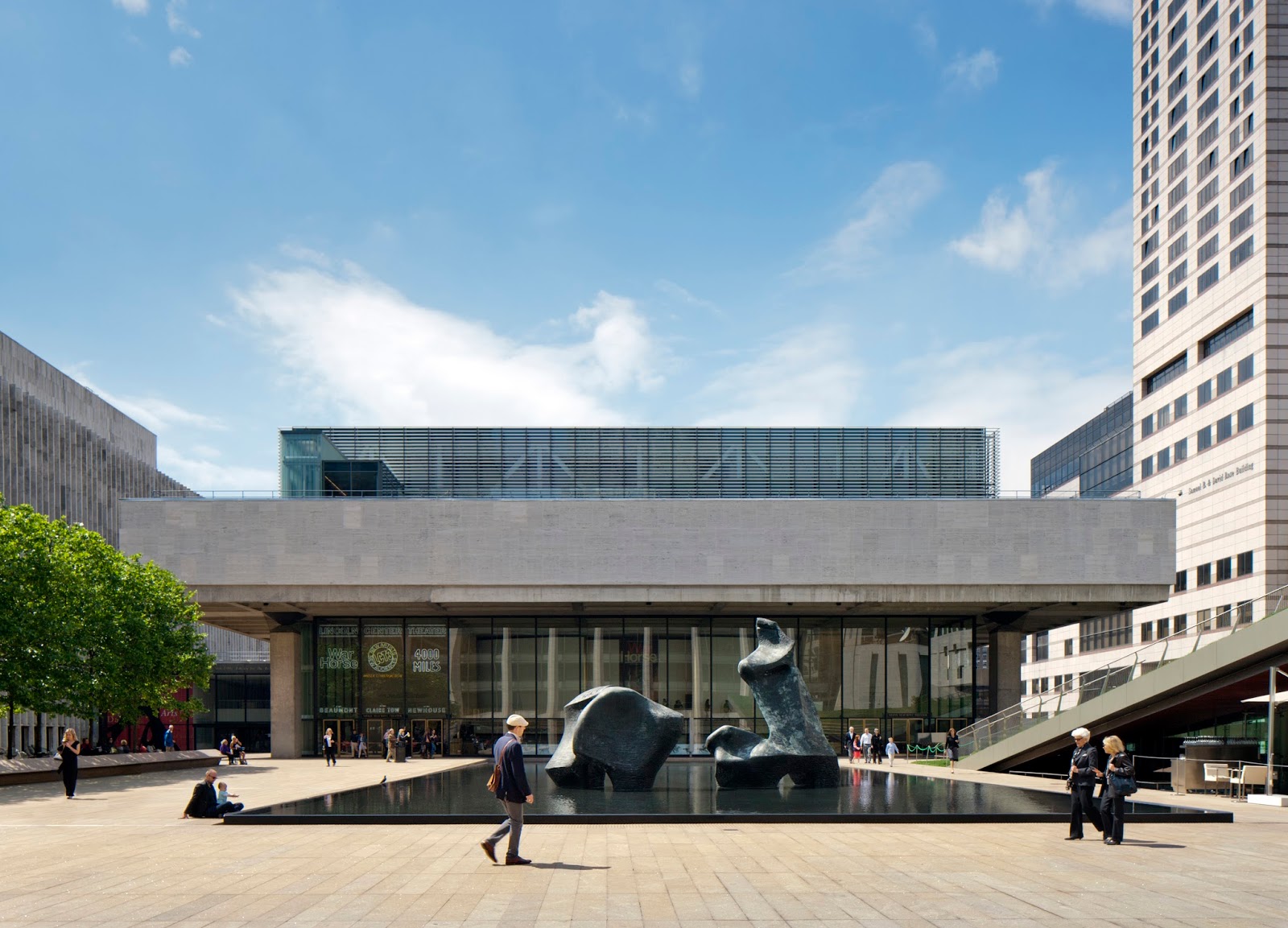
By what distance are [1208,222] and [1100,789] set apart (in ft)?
223

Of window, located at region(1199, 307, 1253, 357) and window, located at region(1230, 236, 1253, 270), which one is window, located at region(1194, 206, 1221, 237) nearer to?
window, located at region(1230, 236, 1253, 270)

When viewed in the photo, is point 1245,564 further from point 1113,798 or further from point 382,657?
point 1113,798

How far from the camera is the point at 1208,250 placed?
240ft

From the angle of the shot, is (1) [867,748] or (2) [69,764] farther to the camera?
(1) [867,748]

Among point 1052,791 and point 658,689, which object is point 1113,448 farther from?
point 1052,791

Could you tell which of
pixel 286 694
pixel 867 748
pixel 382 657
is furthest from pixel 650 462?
pixel 286 694

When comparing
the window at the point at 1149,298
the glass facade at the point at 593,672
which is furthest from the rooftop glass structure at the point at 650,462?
the window at the point at 1149,298

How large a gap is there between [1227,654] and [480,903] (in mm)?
21288

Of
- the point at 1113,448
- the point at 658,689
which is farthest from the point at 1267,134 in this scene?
the point at 658,689

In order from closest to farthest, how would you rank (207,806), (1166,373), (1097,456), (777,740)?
1. (207,806)
2. (777,740)
3. (1166,373)
4. (1097,456)

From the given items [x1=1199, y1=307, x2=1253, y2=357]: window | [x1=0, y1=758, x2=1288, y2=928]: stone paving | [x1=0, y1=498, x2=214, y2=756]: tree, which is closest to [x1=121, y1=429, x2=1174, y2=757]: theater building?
[x1=0, y1=498, x2=214, y2=756]: tree

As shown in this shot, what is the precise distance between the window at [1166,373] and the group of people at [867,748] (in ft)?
141

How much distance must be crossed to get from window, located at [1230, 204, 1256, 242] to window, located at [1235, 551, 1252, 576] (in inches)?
736

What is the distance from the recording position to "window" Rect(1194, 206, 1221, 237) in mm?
72200
